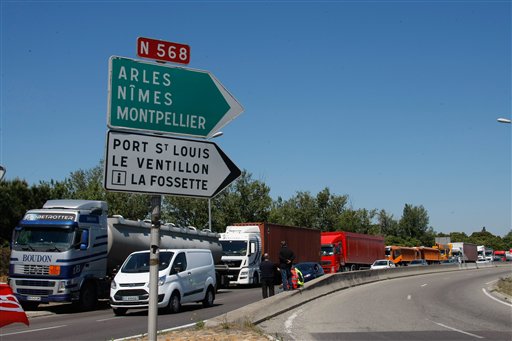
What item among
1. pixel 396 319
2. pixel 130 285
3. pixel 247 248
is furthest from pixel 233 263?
pixel 396 319

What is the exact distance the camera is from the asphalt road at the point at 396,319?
13.6 metres

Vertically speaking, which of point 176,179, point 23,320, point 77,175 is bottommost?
point 23,320

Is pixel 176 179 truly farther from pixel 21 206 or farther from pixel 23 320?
pixel 21 206

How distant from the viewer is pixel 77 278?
2183cm

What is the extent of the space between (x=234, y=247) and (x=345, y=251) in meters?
17.0

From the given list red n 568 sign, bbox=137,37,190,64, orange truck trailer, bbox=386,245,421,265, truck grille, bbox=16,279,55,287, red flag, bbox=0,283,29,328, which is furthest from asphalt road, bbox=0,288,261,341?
orange truck trailer, bbox=386,245,421,265

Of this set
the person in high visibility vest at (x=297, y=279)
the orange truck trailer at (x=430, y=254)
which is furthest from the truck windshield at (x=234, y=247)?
the orange truck trailer at (x=430, y=254)

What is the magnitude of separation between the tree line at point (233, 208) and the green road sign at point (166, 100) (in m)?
1.18

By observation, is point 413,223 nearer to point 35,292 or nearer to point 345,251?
point 345,251

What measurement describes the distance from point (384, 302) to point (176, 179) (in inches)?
747

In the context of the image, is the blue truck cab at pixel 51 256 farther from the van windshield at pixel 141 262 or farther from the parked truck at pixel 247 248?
the parked truck at pixel 247 248

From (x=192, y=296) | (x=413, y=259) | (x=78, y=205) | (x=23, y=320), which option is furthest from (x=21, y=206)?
(x=413, y=259)

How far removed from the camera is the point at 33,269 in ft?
70.6

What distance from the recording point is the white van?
19.5 m
